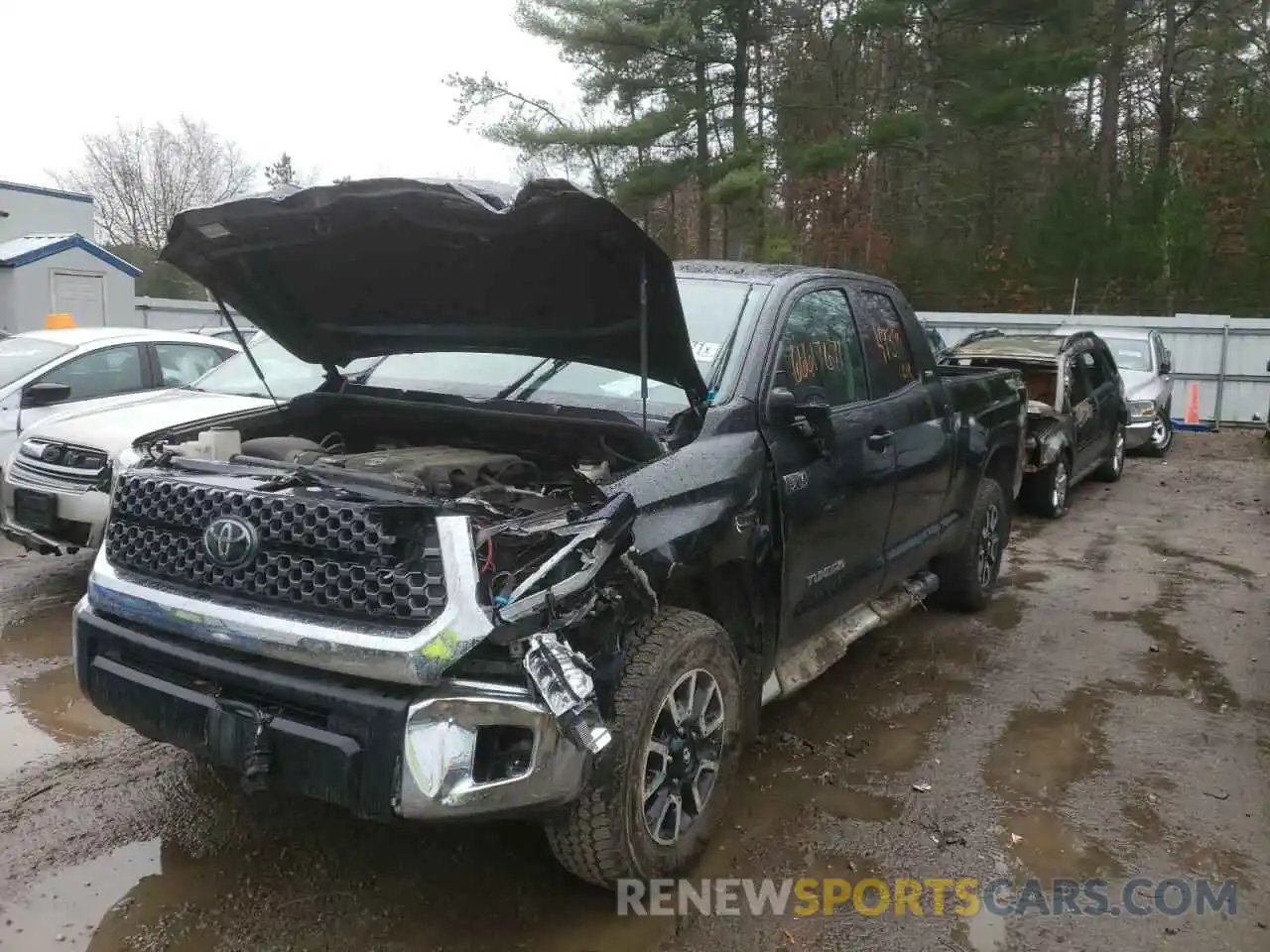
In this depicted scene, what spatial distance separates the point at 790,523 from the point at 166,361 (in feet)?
20.2

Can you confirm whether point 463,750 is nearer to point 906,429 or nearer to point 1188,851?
point 1188,851

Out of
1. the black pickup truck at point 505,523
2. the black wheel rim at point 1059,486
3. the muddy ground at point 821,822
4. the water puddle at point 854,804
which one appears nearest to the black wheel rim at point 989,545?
the muddy ground at point 821,822

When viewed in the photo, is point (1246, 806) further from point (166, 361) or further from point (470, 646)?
point (166, 361)

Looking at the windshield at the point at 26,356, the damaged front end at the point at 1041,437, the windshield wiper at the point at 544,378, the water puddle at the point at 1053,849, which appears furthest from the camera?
the damaged front end at the point at 1041,437

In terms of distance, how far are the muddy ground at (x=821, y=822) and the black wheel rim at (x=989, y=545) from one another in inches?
18.6

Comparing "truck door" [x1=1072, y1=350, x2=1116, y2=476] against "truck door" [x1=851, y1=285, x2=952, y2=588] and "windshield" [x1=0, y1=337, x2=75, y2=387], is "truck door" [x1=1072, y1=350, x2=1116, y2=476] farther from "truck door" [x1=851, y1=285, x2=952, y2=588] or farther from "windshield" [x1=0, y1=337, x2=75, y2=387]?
"windshield" [x1=0, y1=337, x2=75, y2=387]

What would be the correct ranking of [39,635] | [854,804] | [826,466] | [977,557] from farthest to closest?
[977,557] → [39,635] → [826,466] → [854,804]

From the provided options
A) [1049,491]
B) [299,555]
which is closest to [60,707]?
[299,555]

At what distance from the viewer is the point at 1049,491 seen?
9.13m

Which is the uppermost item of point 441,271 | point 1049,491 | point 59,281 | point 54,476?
point 59,281

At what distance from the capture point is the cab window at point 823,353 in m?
3.78

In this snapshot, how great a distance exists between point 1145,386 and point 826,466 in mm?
11270

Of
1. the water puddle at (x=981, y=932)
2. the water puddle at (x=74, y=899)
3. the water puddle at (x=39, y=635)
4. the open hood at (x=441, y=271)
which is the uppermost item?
the open hood at (x=441, y=271)

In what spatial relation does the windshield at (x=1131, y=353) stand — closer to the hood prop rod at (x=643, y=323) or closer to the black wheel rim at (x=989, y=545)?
the black wheel rim at (x=989, y=545)
